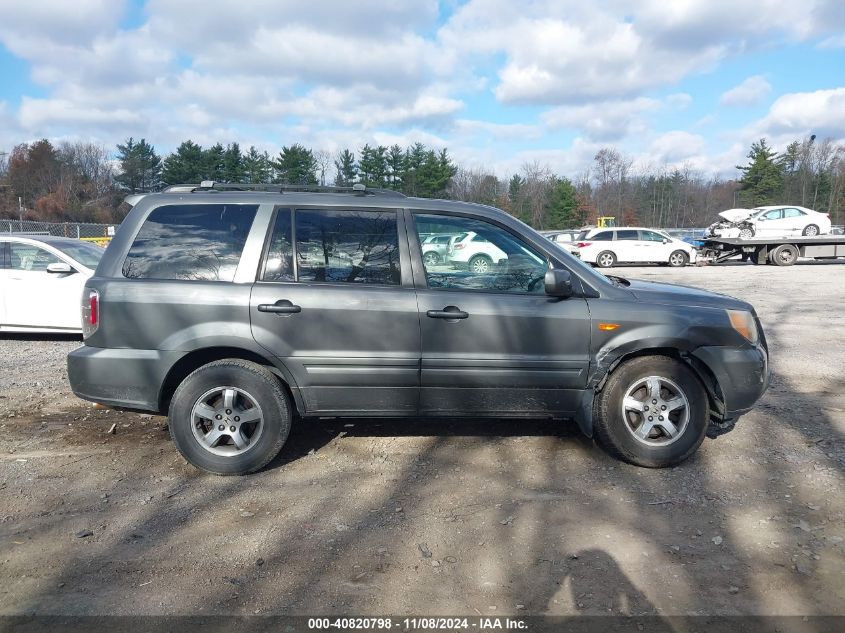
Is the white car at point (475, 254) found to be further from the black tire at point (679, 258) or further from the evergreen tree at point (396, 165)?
the evergreen tree at point (396, 165)

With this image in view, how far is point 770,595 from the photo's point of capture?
299 centimetres

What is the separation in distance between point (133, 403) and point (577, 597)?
3.03m

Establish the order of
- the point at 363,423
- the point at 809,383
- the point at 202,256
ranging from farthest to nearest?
the point at 809,383 → the point at 363,423 → the point at 202,256

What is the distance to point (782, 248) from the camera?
25562 mm

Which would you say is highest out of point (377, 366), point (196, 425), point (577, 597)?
point (377, 366)

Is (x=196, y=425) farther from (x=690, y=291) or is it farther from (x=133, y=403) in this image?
(x=690, y=291)

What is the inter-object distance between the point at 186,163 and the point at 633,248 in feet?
105

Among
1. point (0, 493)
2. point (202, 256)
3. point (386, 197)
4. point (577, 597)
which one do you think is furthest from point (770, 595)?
point (0, 493)

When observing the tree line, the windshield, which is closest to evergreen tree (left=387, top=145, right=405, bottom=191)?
the tree line

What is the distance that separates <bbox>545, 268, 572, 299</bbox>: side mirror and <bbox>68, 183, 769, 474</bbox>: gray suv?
0.01m

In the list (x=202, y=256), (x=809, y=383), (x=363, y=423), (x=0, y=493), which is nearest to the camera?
(x=0, y=493)

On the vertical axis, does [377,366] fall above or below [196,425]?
above

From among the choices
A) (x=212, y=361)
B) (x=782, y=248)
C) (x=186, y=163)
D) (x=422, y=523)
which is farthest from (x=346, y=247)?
(x=186, y=163)

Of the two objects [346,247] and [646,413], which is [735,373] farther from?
[346,247]
